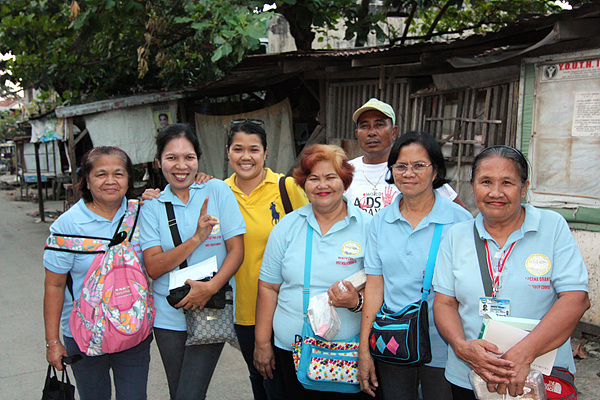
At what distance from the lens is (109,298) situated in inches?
92.9

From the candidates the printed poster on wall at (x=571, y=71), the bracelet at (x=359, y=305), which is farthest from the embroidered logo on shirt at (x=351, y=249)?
the printed poster on wall at (x=571, y=71)

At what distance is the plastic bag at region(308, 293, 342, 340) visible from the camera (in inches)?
89.4

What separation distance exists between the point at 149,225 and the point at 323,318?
103 centimetres

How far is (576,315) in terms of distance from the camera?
1.88 meters

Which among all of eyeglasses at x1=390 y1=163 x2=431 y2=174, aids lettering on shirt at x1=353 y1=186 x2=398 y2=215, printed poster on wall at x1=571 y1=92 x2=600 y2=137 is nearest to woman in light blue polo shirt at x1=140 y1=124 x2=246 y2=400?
aids lettering on shirt at x1=353 y1=186 x2=398 y2=215

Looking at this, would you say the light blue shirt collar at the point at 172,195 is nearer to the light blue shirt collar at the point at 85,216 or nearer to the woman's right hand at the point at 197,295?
the light blue shirt collar at the point at 85,216

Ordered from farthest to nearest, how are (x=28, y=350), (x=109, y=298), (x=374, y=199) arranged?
1. (x=28, y=350)
2. (x=374, y=199)
3. (x=109, y=298)

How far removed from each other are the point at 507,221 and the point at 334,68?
5.30m

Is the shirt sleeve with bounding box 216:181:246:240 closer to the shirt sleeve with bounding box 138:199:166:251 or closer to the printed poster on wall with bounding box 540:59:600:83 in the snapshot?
the shirt sleeve with bounding box 138:199:166:251

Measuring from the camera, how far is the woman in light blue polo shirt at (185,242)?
2.47 m

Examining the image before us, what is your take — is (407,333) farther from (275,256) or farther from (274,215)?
(274,215)

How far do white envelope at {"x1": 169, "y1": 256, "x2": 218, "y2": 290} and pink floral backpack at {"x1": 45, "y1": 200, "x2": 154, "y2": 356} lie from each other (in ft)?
0.54

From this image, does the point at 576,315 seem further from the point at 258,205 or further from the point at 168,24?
the point at 168,24

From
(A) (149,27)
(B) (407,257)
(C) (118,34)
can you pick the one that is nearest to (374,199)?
(B) (407,257)
